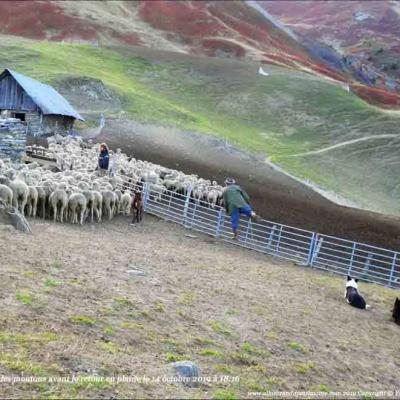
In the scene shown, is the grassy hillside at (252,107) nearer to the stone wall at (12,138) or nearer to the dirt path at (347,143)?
the dirt path at (347,143)

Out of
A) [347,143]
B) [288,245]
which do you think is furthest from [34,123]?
[347,143]

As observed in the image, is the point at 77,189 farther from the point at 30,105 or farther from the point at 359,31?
the point at 359,31

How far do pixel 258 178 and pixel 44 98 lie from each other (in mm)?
13799

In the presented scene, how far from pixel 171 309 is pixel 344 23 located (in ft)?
393

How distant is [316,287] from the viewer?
15453 millimetres

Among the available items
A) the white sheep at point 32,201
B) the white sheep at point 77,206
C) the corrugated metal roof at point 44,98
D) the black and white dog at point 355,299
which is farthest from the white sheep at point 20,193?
the corrugated metal roof at point 44,98

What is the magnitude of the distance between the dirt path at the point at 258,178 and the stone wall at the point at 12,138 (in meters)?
10.2

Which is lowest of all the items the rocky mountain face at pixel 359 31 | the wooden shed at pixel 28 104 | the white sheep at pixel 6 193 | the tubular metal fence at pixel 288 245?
the tubular metal fence at pixel 288 245

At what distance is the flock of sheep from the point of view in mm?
17469

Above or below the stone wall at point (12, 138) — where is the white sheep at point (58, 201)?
below

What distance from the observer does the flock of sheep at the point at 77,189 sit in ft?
57.3

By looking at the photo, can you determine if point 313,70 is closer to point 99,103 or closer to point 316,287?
point 99,103

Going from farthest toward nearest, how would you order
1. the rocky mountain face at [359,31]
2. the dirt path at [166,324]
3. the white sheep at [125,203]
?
the rocky mountain face at [359,31], the white sheep at [125,203], the dirt path at [166,324]

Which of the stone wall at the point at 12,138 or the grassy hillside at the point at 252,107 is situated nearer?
the stone wall at the point at 12,138
